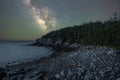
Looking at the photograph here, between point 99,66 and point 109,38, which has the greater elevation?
point 109,38

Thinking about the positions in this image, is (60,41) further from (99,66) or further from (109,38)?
(99,66)

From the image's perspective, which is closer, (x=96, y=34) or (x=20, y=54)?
(x=20, y=54)

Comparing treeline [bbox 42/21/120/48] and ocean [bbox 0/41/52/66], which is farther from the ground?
treeline [bbox 42/21/120/48]

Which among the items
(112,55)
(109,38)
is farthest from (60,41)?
→ (112,55)

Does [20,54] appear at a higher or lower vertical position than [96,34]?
lower

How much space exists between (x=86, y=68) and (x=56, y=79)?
336cm

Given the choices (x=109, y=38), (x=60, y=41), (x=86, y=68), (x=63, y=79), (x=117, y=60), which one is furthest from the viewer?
(x=60, y=41)

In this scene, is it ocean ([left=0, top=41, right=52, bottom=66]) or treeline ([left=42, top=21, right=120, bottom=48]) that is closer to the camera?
ocean ([left=0, top=41, right=52, bottom=66])

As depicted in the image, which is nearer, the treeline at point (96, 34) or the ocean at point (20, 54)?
the ocean at point (20, 54)

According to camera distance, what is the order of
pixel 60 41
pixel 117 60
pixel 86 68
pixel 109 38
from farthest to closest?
1. pixel 60 41
2. pixel 109 38
3. pixel 117 60
4. pixel 86 68

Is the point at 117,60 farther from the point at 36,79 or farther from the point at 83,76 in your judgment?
the point at 36,79

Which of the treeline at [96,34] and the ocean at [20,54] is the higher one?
the treeline at [96,34]

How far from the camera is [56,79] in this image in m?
15.5

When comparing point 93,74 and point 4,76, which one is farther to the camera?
point 4,76
